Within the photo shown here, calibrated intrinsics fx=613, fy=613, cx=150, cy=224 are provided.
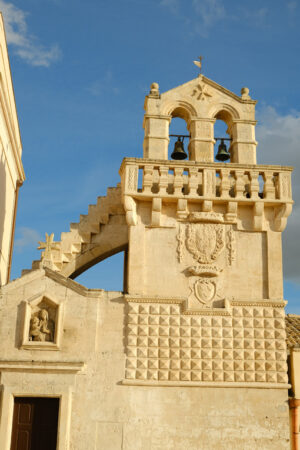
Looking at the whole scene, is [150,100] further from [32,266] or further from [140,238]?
[32,266]

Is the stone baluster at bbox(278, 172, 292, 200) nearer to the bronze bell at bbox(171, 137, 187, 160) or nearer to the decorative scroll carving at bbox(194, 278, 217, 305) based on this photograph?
the bronze bell at bbox(171, 137, 187, 160)

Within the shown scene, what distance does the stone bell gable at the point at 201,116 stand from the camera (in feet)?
50.6

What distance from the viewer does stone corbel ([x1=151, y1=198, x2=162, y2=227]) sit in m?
14.6

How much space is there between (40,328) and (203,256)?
4.09 m

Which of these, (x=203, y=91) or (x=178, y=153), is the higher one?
(x=203, y=91)

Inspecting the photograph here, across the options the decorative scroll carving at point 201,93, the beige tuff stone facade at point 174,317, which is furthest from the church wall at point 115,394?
the decorative scroll carving at point 201,93

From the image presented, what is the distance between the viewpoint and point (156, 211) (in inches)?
575

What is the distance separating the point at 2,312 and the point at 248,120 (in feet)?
25.4

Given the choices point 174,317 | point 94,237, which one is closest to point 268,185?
point 174,317

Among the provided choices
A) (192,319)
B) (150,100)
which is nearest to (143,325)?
(192,319)

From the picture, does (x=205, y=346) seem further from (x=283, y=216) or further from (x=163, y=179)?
(x=163, y=179)

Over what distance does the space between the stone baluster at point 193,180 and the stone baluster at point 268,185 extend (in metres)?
1.69

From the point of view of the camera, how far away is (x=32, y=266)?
52.2ft

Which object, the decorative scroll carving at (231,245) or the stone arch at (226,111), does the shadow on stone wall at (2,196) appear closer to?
the stone arch at (226,111)
